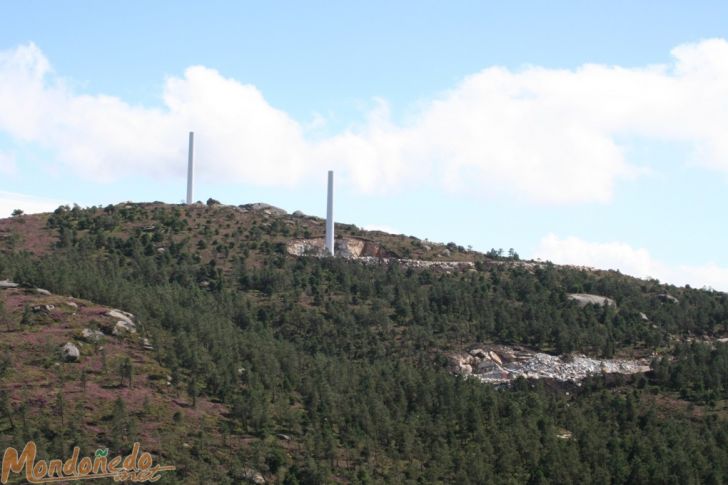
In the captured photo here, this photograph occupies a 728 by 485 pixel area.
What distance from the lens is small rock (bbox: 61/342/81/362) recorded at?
110 meters

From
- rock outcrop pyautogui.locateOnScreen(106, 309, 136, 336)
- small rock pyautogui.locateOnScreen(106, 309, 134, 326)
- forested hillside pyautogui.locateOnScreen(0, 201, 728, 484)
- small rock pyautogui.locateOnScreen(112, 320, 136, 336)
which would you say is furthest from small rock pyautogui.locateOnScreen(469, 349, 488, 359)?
small rock pyautogui.locateOnScreen(112, 320, 136, 336)

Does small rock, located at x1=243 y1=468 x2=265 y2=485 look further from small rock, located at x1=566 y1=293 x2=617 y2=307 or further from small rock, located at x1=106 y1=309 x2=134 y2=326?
small rock, located at x1=566 y1=293 x2=617 y2=307

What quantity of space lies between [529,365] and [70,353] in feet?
223

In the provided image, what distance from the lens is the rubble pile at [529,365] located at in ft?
471

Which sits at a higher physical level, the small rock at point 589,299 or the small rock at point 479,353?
the small rock at point 589,299

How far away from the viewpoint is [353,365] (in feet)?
443

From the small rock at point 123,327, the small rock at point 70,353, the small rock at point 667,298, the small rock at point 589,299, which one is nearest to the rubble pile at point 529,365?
the small rock at point 589,299

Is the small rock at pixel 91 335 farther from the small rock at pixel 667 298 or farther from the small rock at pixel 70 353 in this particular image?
the small rock at pixel 667 298

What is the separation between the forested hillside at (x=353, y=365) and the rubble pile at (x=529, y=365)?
3.00m

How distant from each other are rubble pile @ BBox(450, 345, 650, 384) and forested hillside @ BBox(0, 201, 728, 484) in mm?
2996

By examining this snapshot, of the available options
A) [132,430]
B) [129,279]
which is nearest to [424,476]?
[132,430]

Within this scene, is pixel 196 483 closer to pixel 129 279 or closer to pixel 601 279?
pixel 129 279

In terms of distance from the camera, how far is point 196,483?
90188 millimetres

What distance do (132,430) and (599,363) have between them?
77987mm
